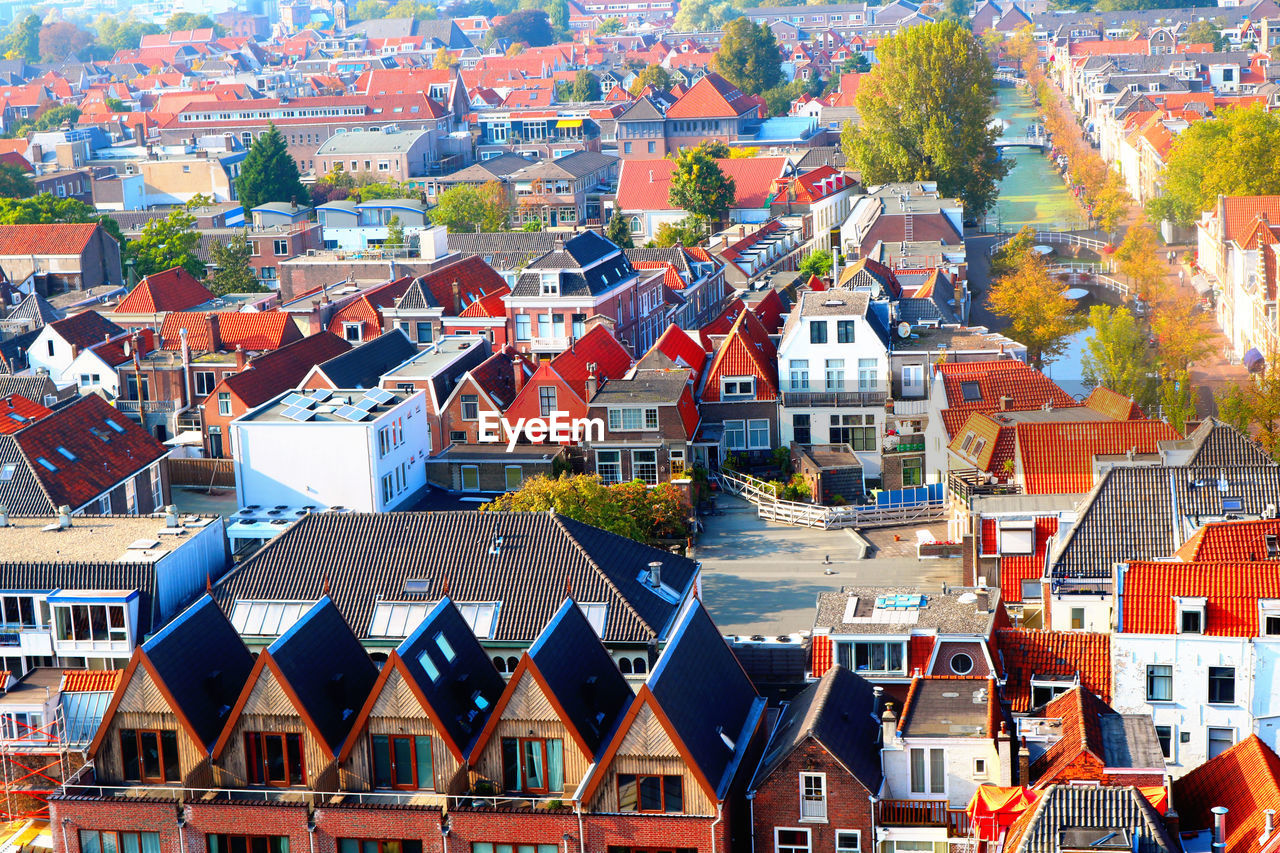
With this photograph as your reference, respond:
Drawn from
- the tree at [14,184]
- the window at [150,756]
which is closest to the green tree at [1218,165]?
the window at [150,756]

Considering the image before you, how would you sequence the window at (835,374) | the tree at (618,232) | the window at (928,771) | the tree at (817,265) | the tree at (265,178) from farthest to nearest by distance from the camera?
the tree at (265,178), the tree at (618,232), the tree at (817,265), the window at (835,374), the window at (928,771)

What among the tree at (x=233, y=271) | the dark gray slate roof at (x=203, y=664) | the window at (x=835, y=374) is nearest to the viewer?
the dark gray slate roof at (x=203, y=664)

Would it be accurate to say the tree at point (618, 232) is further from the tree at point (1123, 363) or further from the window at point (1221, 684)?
the window at point (1221, 684)

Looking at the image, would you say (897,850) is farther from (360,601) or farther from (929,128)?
(929,128)

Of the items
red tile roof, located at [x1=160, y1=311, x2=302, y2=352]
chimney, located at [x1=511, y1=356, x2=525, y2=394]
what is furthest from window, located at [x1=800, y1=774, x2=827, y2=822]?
red tile roof, located at [x1=160, y1=311, x2=302, y2=352]

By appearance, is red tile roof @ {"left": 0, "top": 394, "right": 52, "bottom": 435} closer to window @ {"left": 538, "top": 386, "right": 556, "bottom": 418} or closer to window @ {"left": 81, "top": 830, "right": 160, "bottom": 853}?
window @ {"left": 538, "top": 386, "right": 556, "bottom": 418}

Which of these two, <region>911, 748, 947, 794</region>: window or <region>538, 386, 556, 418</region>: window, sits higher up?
<region>538, 386, 556, 418</region>: window
